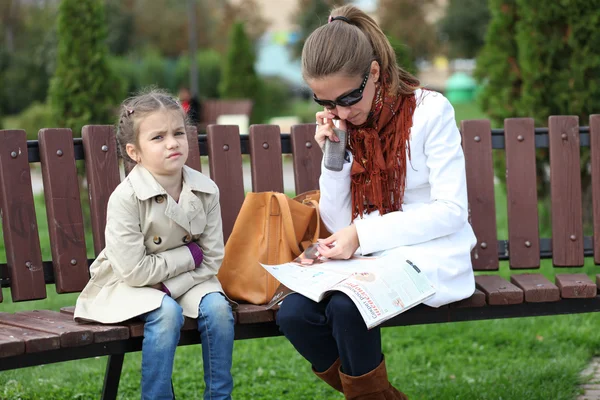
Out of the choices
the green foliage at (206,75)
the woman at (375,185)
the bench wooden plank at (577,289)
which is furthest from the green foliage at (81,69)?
the green foliage at (206,75)

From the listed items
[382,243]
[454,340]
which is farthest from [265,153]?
[454,340]

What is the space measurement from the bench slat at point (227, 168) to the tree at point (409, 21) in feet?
100

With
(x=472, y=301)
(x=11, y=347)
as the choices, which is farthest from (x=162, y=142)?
(x=472, y=301)

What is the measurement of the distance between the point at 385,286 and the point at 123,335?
2.89 ft

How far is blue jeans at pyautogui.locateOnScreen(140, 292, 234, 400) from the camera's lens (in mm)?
2814

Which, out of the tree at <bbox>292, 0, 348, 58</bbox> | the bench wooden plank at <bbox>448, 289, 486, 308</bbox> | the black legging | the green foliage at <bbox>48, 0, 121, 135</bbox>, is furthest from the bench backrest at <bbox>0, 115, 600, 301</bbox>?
the tree at <bbox>292, 0, 348, 58</bbox>

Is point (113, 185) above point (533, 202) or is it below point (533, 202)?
above

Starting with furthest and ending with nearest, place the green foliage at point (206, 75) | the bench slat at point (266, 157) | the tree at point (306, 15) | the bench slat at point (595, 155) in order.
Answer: the tree at point (306, 15) < the green foliage at point (206, 75) < the bench slat at point (595, 155) < the bench slat at point (266, 157)

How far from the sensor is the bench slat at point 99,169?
338 centimetres

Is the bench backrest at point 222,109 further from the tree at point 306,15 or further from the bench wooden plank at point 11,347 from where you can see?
the tree at point 306,15

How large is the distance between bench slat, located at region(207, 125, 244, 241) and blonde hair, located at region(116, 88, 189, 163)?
44 cm

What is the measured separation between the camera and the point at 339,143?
10.5 ft

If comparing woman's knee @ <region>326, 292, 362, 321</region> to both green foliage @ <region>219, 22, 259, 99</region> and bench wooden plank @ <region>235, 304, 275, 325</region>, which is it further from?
green foliage @ <region>219, 22, 259, 99</region>

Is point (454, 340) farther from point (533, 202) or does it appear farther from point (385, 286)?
point (385, 286)
